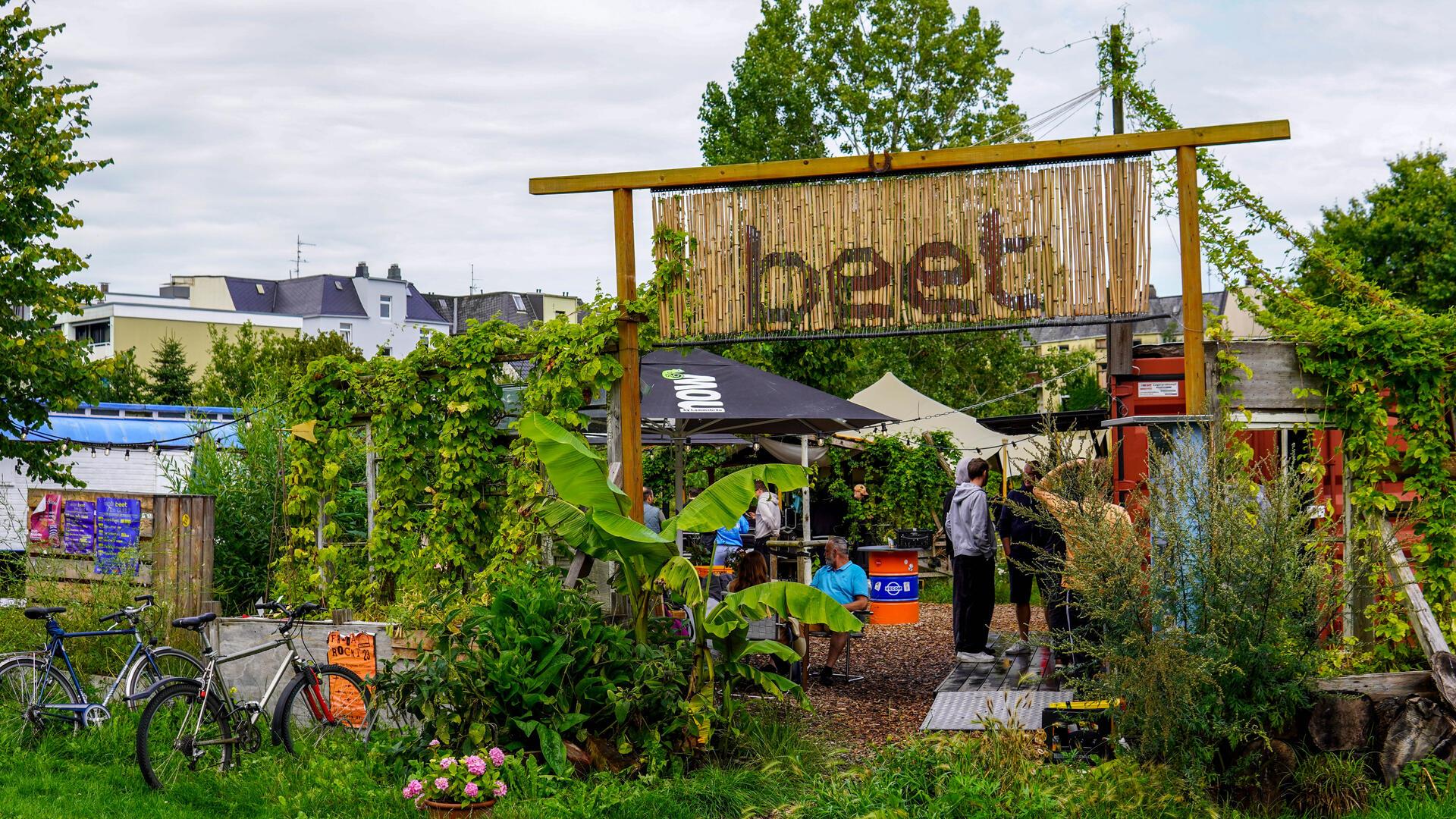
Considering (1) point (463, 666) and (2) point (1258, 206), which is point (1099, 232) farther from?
(1) point (463, 666)

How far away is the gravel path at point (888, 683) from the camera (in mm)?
8375

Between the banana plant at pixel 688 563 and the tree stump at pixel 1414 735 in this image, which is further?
the banana plant at pixel 688 563

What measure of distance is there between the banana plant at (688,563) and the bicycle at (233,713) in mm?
2035

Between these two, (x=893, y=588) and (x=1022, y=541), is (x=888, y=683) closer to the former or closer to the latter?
(x=1022, y=541)

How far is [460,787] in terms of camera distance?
634 cm

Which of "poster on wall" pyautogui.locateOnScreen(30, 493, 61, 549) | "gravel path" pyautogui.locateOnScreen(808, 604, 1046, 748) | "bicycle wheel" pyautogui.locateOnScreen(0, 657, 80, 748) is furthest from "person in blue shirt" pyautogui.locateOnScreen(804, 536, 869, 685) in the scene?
"poster on wall" pyautogui.locateOnScreen(30, 493, 61, 549)

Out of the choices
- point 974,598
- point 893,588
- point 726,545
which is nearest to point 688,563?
point 974,598

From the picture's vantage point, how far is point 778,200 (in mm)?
8078

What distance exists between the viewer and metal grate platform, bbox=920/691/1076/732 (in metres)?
7.11

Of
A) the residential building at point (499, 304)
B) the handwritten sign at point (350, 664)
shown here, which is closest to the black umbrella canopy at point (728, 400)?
the handwritten sign at point (350, 664)

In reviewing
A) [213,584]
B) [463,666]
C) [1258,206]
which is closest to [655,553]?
[463,666]

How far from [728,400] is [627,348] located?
8.84 feet

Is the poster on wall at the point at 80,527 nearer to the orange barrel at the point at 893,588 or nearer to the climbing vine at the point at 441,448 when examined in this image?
the climbing vine at the point at 441,448

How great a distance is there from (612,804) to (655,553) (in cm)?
157
